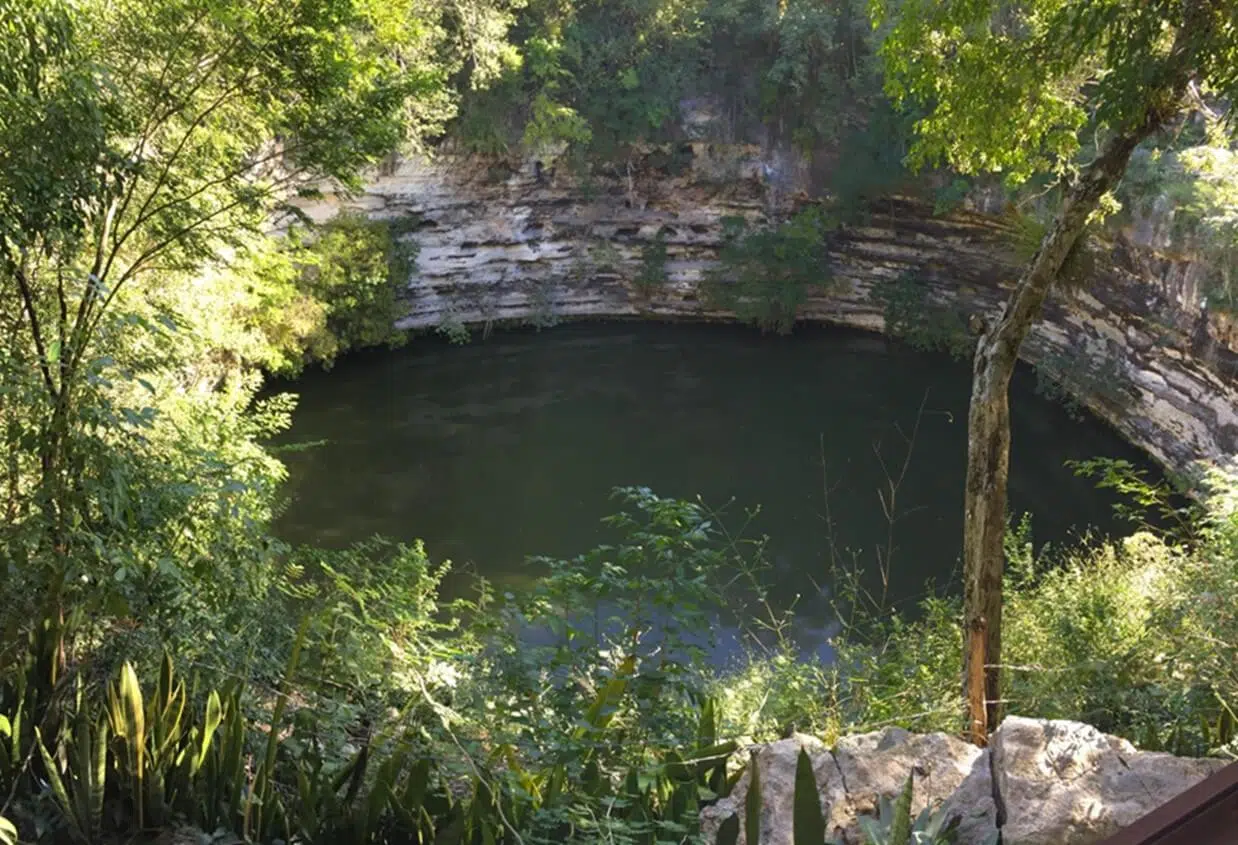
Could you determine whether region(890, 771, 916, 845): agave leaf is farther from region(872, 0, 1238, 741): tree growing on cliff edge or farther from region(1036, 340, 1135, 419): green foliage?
region(1036, 340, 1135, 419): green foliage

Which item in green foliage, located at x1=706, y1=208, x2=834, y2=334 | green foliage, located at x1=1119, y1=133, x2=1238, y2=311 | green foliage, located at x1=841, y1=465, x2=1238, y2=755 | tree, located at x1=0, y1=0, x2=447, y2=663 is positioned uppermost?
green foliage, located at x1=706, y1=208, x2=834, y2=334

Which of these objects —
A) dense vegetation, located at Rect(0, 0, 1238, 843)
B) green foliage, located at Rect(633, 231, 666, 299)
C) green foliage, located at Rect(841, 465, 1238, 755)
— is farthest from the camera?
green foliage, located at Rect(633, 231, 666, 299)

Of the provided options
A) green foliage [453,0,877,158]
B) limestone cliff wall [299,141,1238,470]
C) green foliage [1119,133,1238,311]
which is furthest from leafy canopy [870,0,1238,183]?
green foliage [453,0,877,158]

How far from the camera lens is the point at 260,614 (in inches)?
166

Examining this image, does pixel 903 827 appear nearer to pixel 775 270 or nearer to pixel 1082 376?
pixel 1082 376

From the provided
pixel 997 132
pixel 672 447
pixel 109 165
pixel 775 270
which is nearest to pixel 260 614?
pixel 109 165

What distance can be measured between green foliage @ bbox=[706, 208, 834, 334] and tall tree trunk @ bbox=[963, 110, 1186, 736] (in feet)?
38.4

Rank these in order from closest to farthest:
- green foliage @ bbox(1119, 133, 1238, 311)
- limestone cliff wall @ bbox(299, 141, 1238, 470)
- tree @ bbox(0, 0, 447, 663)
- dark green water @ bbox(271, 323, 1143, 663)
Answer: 1. tree @ bbox(0, 0, 447, 663)
2. green foliage @ bbox(1119, 133, 1238, 311)
3. dark green water @ bbox(271, 323, 1143, 663)
4. limestone cliff wall @ bbox(299, 141, 1238, 470)

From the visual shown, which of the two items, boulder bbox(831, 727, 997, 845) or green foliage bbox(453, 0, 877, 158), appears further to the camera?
green foliage bbox(453, 0, 877, 158)

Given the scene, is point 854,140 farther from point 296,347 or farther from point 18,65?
point 18,65

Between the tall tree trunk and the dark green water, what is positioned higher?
the dark green water

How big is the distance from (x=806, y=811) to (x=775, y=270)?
14484mm

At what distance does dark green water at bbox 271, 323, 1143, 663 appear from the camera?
1015 centimetres

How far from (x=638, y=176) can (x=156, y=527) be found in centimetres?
1414
